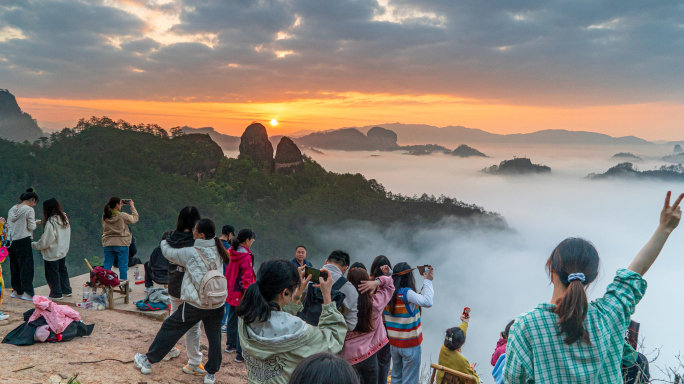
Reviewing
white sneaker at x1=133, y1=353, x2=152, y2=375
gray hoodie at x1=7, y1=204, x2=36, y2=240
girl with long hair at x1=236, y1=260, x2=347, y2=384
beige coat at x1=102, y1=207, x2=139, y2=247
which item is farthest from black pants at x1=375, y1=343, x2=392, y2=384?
gray hoodie at x1=7, y1=204, x2=36, y2=240

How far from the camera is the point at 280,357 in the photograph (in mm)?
2143

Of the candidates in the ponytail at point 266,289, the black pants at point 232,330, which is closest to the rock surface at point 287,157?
the black pants at point 232,330

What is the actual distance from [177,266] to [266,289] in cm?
229

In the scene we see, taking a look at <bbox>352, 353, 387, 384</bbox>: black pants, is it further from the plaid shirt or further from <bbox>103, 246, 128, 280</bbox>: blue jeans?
<bbox>103, 246, 128, 280</bbox>: blue jeans

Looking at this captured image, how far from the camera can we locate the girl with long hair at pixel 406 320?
157 inches

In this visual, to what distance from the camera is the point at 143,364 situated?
4.19 meters

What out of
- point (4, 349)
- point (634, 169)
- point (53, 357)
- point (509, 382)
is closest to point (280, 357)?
point (509, 382)

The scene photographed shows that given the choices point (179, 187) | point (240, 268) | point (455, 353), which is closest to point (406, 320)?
point (455, 353)

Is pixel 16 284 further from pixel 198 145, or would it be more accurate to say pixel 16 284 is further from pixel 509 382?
pixel 198 145

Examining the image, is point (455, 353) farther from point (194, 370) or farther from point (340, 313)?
point (194, 370)

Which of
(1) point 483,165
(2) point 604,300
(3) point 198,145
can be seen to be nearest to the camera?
(2) point 604,300

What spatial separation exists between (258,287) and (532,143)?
115 meters

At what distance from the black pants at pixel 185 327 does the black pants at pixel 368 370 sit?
57.7 inches

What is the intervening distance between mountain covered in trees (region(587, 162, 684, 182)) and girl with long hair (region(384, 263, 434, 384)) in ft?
274
